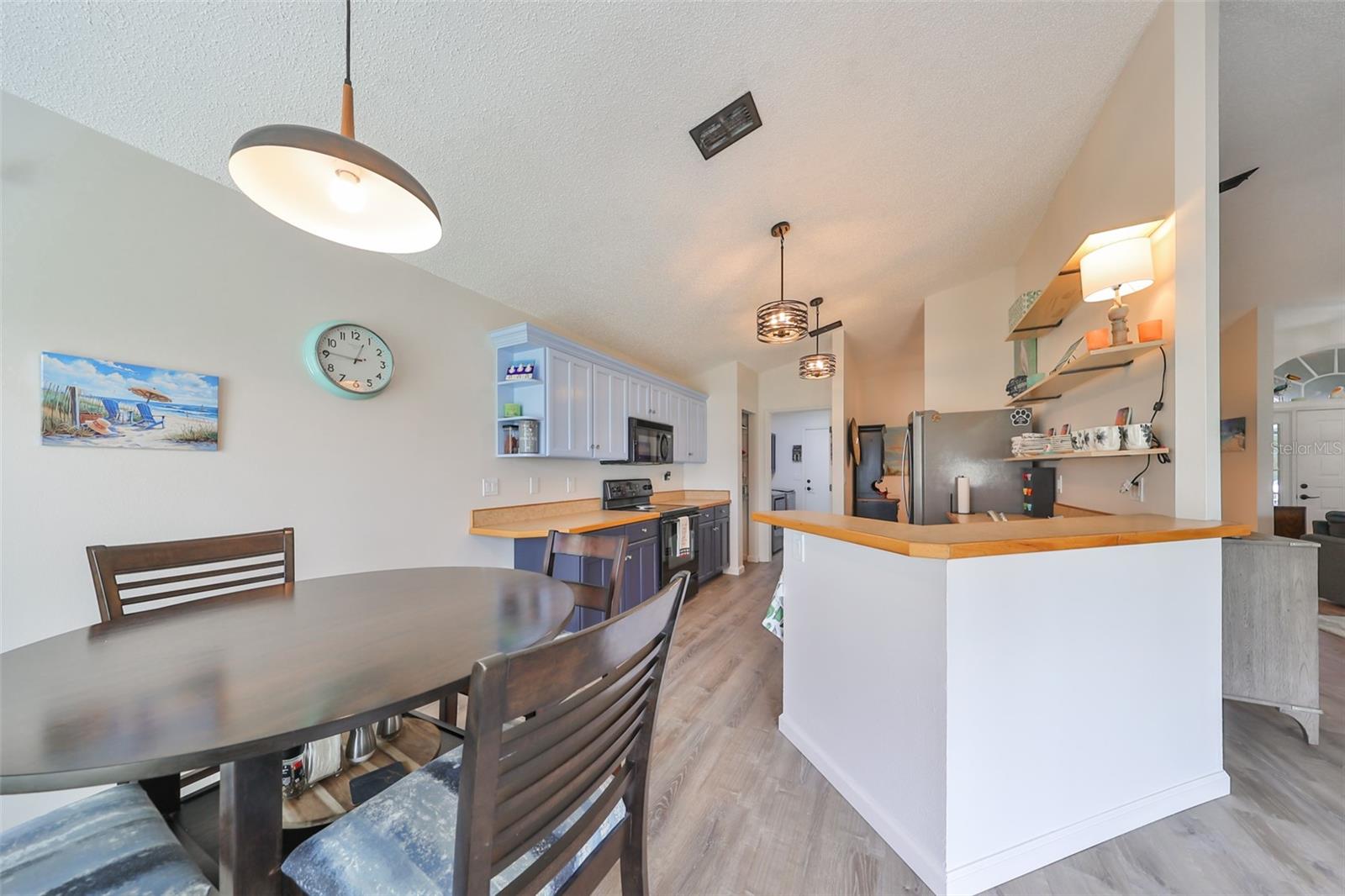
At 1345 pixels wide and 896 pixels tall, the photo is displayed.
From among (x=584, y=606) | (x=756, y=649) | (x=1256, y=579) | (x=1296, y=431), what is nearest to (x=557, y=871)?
(x=584, y=606)

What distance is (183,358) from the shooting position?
1.63 metres

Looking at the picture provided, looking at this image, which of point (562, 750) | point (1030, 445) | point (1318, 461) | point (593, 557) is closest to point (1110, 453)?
point (1030, 445)

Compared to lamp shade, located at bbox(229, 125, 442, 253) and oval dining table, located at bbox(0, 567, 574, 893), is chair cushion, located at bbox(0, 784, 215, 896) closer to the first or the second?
oval dining table, located at bbox(0, 567, 574, 893)

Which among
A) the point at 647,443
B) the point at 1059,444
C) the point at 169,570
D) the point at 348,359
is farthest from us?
the point at 647,443

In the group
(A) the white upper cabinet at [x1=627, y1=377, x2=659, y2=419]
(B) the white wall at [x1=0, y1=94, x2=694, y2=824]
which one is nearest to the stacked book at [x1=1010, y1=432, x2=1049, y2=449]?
(A) the white upper cabinet at [x1=627, y1=377, x2=659, y2=419]

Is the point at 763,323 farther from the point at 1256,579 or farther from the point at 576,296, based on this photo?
the point at 1256,579

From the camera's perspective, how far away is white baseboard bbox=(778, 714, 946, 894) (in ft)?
4.03

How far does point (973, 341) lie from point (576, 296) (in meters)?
3.62

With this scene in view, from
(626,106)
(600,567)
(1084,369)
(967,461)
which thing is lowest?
(600,567)

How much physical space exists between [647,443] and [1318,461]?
7.96 metres

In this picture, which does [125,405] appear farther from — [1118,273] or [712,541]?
[712,541]

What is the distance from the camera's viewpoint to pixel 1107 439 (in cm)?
194

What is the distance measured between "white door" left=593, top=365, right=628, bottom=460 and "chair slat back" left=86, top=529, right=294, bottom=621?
213cm

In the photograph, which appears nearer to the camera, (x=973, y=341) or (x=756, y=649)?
(x=756, y=649)
